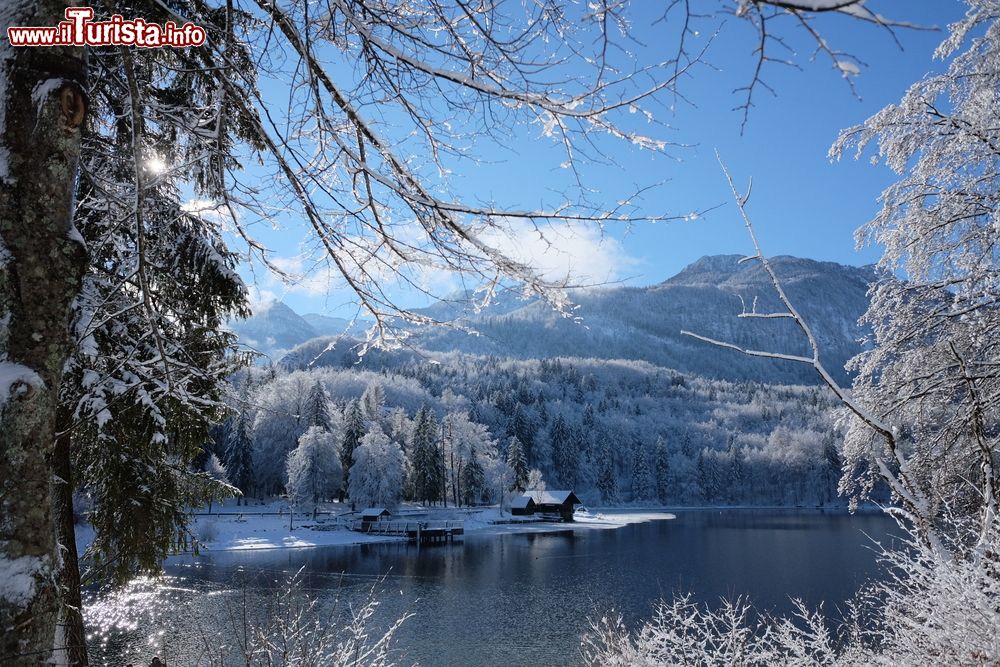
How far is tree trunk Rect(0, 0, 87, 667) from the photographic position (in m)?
1.44

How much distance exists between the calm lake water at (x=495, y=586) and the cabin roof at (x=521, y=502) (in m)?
15.3

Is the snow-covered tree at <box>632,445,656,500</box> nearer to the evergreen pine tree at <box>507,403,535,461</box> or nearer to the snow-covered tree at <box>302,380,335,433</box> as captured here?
the evergreen pine tree at <box>507,403,535,461</box>

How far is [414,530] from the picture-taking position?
4081cm

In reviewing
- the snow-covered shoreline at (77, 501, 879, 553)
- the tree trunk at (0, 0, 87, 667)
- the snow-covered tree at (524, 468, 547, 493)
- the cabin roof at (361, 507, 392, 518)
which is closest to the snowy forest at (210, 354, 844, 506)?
the snow-covered tree at (524, 468, 547, 493)

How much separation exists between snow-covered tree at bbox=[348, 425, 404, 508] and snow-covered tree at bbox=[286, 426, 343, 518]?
7.06 ft

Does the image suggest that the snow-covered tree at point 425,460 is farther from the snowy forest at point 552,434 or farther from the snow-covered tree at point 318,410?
the snow-covered tree at point 318,410

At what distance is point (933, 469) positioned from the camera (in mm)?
6383

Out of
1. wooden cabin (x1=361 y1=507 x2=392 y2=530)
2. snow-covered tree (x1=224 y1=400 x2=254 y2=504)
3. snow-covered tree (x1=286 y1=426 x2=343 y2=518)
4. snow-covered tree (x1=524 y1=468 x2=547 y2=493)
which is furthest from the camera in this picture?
snow-covered tree (x1=524 y1=468 x2=547 y2=493)

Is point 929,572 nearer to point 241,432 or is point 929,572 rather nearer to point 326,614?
point 326,614

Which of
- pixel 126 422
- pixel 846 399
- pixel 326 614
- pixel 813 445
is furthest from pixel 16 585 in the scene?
pixel 813 445

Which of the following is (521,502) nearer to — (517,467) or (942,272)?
(517,467)

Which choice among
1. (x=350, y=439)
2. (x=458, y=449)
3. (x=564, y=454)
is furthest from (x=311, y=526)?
(x=564, y=454)

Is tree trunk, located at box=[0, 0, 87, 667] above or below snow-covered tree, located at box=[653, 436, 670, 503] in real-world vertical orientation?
above

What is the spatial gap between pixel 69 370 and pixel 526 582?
23.0 metres
